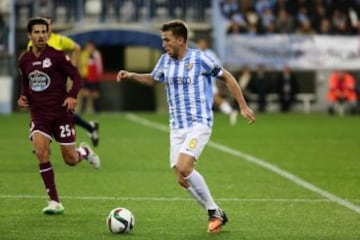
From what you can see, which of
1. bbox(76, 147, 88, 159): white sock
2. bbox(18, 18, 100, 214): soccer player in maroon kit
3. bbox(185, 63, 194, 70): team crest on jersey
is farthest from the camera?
bbox(76, 147, 88, 159): white sock

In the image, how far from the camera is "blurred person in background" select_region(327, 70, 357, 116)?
32531 mm

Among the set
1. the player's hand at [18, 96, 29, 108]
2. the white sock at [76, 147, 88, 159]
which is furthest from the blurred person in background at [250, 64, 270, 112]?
the player's hand at [18, 96, 29, 108]

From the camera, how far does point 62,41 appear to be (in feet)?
51.6

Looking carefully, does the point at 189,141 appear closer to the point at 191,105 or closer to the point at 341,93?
the point at 191,105

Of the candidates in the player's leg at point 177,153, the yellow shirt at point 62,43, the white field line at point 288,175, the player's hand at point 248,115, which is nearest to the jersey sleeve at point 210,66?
the player's hand at point 248,115

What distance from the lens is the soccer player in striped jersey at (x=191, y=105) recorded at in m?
9.52

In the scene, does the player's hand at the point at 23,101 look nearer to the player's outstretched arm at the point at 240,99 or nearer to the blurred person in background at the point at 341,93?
the player's outstretched arm at the point at 240,99

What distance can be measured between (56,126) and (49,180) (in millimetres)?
663

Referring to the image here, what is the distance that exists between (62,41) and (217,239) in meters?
7.27

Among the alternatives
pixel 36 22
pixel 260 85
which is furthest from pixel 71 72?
pixel 260 85

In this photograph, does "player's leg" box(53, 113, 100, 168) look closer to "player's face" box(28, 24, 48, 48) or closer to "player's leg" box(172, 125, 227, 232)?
"player's face" box(28, 24, 48, 48)

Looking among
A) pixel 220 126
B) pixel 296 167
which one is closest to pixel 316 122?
pixel 220 126

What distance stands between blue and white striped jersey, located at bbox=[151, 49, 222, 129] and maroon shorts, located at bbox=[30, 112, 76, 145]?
5.80ft

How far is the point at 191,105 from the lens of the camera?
31.7ft
